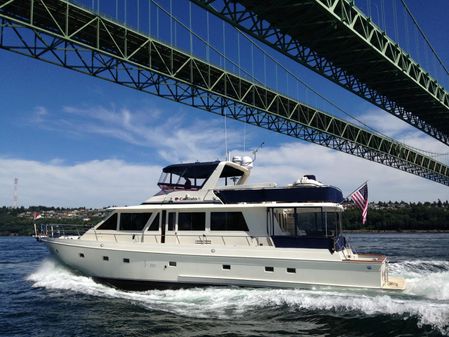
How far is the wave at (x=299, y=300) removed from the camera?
29.5ft

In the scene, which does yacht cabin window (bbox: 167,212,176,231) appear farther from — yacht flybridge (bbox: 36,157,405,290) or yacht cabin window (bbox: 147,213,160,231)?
yacht cabin window (bbox: 147,213,160,231)

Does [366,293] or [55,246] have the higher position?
[55,246]

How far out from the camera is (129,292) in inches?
468

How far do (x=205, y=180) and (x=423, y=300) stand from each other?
6.68 m

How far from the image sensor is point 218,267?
1138 centimetres

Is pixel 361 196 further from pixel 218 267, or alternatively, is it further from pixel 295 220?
pixel 218 267

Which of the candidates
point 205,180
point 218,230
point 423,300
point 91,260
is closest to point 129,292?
point 91,260

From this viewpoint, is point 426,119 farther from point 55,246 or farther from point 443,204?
point 443,204

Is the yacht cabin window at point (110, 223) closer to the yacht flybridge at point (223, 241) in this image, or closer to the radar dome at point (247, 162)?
the yacht flybridge at point (223, 241)

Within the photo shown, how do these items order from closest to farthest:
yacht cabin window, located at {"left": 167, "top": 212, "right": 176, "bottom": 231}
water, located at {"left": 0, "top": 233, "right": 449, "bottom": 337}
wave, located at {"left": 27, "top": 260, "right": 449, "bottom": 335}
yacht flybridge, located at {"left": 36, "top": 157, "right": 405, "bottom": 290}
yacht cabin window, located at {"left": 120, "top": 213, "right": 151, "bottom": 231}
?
1. water, located at {"left": 0, "top": 233, "right": 449, "bottom": 337}
2. wave, located at {"left": 27, "top": 260, "right": 449, "bottom": 335}
3. yacht flybridge, located at {"left": 36, "top": 157, "right": 405, "bottom": 290}
4. yacht cabin window, located at {"left": 167, "top": 212, "right": 176, "bottom": 231}
5. yacht cabin window, located at {"left": 120, "top": 213, "right": 151, "bottom": 231}

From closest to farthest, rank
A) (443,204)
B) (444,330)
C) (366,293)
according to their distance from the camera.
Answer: (444,330) < (366,293) < (443,204)

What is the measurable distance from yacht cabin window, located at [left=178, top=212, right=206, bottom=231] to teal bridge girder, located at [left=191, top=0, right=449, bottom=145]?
385 inches

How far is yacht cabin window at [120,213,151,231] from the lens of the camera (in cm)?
1278

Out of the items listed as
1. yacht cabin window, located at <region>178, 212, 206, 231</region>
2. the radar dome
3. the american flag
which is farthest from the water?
the radar dome
